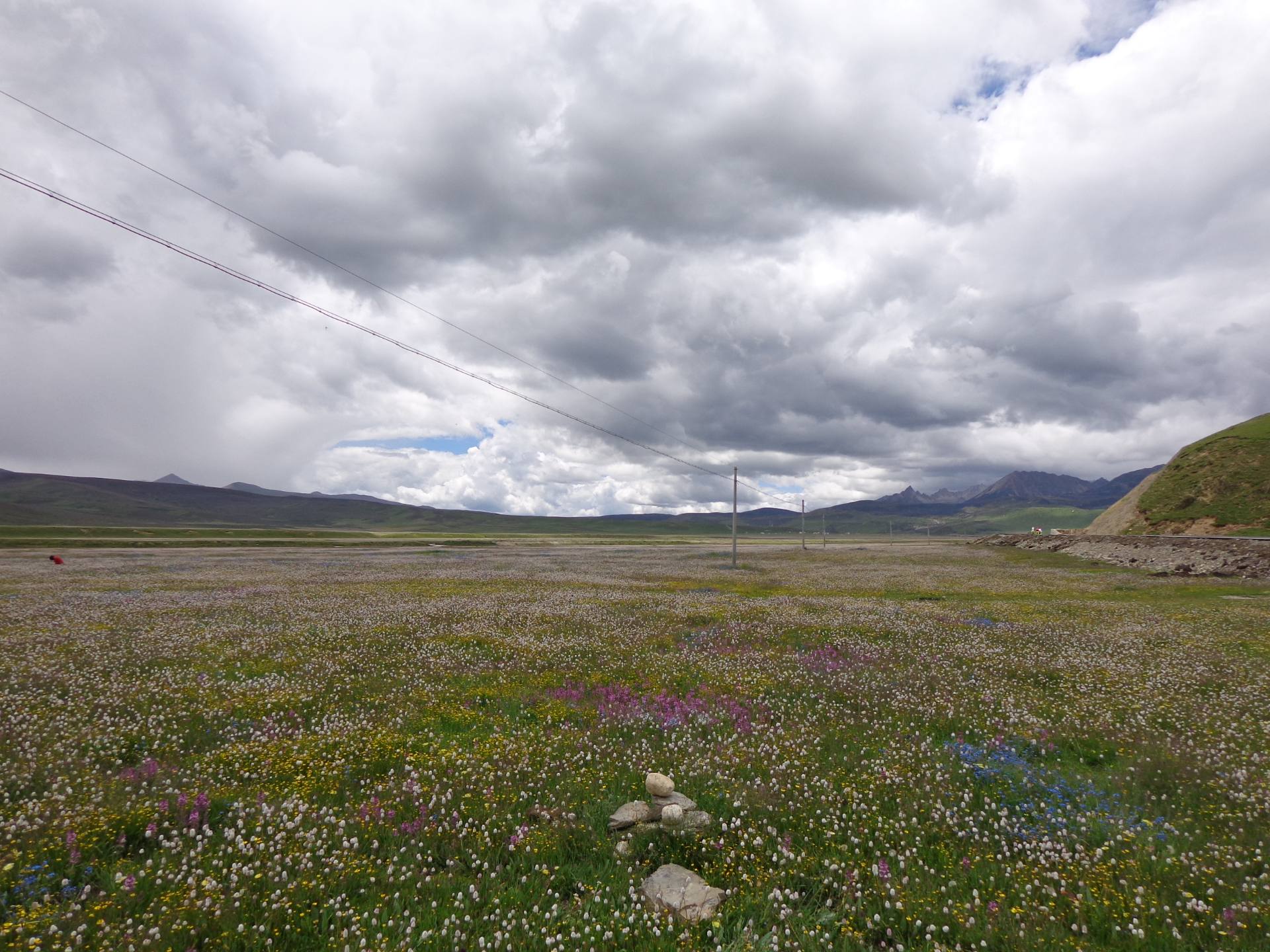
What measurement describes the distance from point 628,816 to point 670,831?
653 millimetres

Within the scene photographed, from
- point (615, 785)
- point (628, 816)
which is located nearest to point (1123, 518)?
point (615, 785)

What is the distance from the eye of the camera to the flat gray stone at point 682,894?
6.25 metres

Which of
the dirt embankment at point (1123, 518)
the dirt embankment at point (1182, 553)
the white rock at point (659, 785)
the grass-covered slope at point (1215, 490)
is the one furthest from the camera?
the dirt embankment at point (1123, 518)

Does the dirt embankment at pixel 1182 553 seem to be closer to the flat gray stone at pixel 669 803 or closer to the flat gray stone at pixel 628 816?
the flat gray stone at pixel 669 803

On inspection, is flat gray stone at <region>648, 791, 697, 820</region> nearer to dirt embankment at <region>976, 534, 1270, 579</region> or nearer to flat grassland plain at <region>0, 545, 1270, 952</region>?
flat grassland plain at <region>0, 545, 1270, 952</region>

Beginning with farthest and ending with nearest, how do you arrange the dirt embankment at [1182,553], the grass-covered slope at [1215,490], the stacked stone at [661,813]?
the grass-covered slope at [1215,490], the dirt embankment at [1182,553], the stacked stone at [661,813]

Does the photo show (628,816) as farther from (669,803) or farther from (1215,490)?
(1215,490)

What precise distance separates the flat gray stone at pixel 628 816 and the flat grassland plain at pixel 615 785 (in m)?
0.21

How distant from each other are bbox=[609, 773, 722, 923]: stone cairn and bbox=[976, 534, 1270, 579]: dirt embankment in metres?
61.4

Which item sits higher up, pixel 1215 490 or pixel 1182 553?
pixel 1215 490

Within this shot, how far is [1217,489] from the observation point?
90.6 meters

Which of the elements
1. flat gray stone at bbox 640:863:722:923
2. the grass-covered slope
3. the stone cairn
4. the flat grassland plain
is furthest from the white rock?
the grass-covered slope

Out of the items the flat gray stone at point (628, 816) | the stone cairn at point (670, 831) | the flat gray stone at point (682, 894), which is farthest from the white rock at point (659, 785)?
the flat gray stone at point (682, 894)

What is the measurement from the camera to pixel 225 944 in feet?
18.5
